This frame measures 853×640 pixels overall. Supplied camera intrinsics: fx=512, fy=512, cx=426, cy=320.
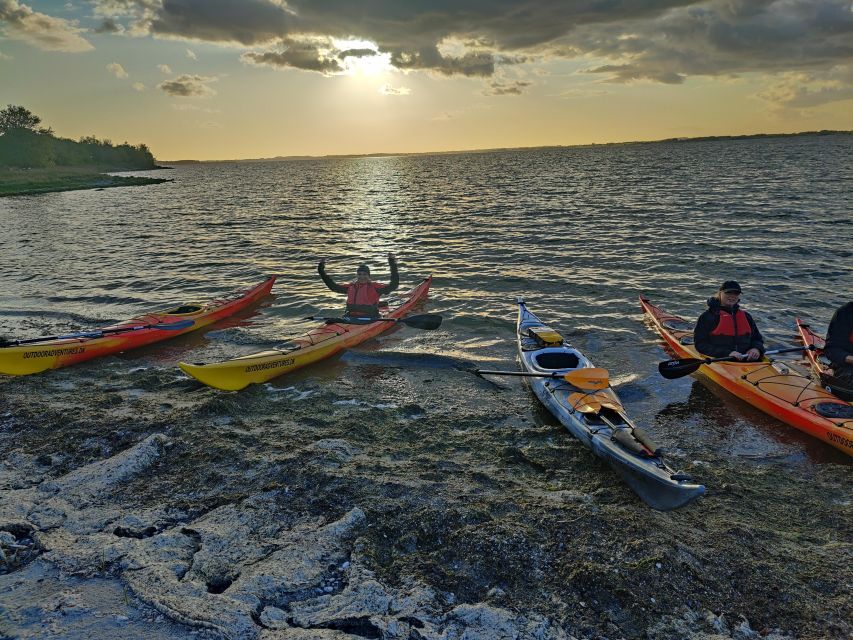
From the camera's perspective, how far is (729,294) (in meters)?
8.08

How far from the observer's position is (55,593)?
357cm

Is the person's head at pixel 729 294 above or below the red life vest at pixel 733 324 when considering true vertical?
above

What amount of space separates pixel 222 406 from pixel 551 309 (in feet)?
27.4

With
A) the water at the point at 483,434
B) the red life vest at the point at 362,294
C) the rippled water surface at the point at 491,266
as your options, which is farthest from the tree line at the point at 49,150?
the red life vest at the point at 362,294

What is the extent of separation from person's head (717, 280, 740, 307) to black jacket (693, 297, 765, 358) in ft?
0.36

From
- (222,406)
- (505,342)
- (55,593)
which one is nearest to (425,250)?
(505,342)

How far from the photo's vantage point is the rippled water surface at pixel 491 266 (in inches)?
418

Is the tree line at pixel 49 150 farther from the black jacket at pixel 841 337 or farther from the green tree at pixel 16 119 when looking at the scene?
the black jacket at pixel 841 337

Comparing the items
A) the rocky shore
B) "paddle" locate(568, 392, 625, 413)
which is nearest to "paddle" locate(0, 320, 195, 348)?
the rocky shore

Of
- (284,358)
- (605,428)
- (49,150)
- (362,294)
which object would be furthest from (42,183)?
(605,428)

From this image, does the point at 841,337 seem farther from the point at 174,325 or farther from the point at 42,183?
the point at 42,183

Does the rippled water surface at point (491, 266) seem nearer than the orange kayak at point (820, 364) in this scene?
No

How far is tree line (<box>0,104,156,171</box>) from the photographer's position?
92.0 m

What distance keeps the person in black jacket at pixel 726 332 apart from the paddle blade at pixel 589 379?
7.70 ft
